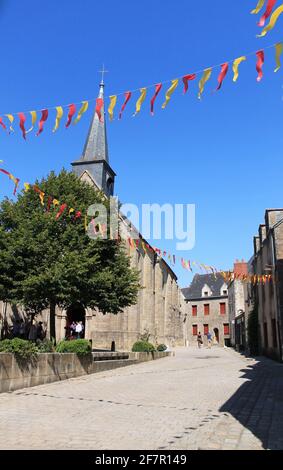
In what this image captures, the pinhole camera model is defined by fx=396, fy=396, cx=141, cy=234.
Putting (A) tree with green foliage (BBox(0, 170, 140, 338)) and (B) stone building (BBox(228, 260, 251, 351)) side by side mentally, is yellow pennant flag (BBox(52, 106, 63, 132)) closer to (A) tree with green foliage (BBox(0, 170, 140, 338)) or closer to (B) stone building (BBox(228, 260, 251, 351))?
(A) tree with green foliage (BBox(0, 170, 140, 338))

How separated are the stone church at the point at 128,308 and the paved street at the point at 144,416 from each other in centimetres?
1322

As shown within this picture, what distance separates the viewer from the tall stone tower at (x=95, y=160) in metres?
35.6

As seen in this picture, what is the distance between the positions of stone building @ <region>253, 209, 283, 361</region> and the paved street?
30.7ft

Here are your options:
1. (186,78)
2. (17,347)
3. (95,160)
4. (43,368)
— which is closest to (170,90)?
(186,78)

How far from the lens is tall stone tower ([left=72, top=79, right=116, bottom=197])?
117 feet

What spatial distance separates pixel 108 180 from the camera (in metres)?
38.2

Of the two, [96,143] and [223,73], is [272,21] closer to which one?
[223,73]

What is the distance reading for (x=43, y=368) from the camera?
10.7 meters

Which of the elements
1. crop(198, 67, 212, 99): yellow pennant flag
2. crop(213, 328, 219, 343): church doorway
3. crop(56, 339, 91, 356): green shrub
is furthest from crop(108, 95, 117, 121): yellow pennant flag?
crop(213, 328, 219, 343): church doorway

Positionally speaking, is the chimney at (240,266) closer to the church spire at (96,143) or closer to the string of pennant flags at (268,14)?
the church spire at (96,143)

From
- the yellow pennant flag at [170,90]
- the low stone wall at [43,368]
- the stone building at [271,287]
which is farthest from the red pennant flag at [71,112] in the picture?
the stone building at [271,287]

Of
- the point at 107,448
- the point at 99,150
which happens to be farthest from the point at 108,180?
the point at 107,448
